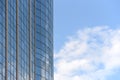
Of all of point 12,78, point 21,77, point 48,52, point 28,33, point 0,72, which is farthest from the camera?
point 48,52

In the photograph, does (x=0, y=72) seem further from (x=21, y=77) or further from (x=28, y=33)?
(x=28, y=33)

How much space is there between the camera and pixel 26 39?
73375mm

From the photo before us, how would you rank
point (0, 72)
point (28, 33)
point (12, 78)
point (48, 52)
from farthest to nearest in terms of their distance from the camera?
1. point (48, 52)
2. point (28, 33)
3. point (12, 78)
4. point (0, 72)

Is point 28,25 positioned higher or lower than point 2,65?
higher

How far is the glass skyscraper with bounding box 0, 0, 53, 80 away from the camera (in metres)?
63.8

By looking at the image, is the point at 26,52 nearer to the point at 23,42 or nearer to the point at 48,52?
the point at 23,42

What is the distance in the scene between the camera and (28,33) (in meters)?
75.4

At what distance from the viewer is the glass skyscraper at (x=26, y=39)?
63750 mm

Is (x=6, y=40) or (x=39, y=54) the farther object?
(x=39, y=54)

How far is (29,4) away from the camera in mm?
77250

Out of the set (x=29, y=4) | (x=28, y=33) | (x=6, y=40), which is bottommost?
(x=6, y=40)

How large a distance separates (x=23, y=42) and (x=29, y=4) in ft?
26.8

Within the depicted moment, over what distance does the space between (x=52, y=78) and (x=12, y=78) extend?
19.4 m

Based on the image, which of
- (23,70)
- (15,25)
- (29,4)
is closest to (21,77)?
(23,70)
